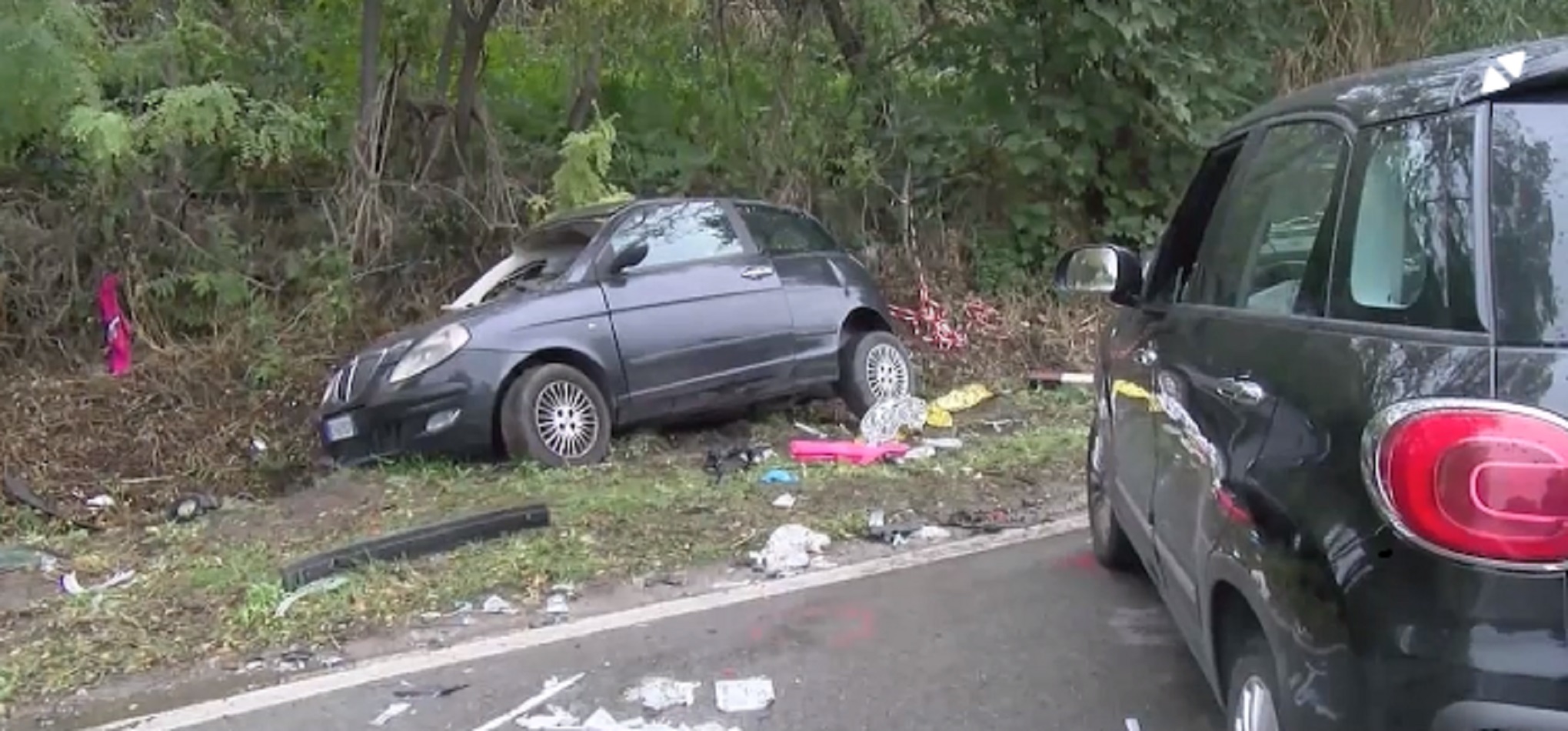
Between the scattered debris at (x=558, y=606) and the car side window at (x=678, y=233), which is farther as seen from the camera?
the car side window at (x=678, y=233)

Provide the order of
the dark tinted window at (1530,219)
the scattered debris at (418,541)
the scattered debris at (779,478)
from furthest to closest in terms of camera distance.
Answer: the scattered debris at (779,478), the scattered debris at (418,541), the dark tinted window at (1530,219)

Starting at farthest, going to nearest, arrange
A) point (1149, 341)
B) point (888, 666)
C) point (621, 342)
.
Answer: point (621, 342) < point (888, 666) < point (1149, 341)

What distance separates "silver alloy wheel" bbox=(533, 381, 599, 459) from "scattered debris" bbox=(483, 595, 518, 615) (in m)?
2.67

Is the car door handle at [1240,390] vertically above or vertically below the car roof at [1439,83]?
below

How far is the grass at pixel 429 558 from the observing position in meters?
5.43

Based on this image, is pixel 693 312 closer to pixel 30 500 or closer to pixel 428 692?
pixel 30 500

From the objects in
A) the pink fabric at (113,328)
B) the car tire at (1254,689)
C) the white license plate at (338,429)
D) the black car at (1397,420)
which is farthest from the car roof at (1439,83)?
the pink fabric at (113,328)

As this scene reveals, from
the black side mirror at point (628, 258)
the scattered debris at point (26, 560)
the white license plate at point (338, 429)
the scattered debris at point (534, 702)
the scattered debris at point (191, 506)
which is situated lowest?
the scattered debris at point (534, 702)

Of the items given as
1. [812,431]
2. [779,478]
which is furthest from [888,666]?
[812,431]

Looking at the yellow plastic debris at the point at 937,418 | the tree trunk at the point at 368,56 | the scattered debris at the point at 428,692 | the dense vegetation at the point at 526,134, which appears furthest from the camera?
the tree trunk at the point at 368,56

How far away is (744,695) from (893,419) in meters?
4.67

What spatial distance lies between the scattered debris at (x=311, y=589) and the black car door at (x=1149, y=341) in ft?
10.2

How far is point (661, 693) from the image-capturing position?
466 cm

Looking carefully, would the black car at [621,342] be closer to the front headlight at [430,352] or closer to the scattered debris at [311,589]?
the front headlight at [430,352]
